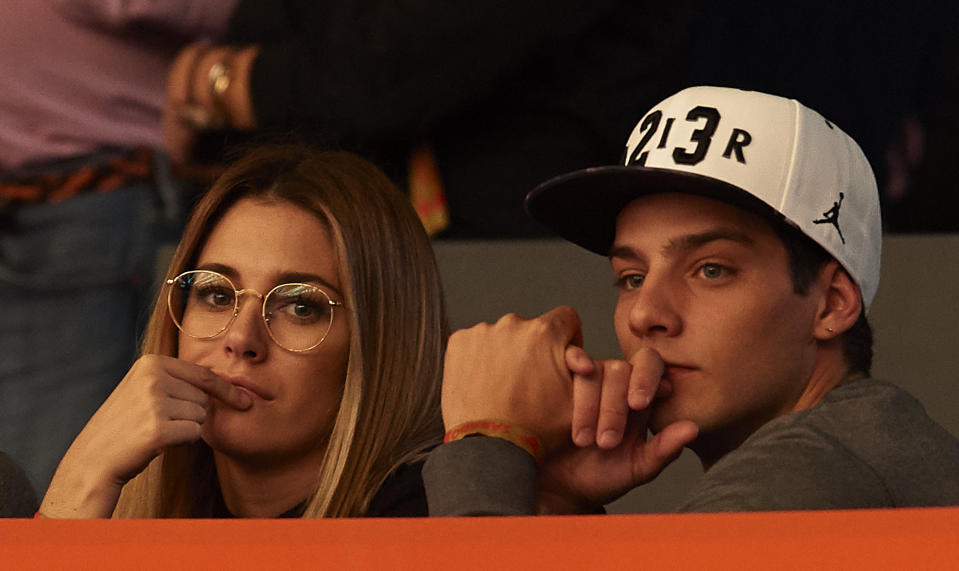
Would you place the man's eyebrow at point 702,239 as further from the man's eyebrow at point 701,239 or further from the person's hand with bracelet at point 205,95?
the person's hand with bracelet at point 205,95

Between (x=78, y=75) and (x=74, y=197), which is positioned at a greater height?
(x=78, y=75)

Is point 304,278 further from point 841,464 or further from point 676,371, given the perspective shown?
point 841,464

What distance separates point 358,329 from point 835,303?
24.1 inches

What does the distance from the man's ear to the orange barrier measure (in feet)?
1.97

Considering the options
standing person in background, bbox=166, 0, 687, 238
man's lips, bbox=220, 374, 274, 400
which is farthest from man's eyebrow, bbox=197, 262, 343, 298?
standing person in background, bbox=166, 0, 687, 238

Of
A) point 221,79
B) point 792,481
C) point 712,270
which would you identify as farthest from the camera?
point 221,79

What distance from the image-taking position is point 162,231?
7.68 ft

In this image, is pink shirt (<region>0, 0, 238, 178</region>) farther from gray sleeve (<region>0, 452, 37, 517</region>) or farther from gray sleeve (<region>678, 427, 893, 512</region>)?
gray sleeve (<region>678, 427, 893, 512</region>)

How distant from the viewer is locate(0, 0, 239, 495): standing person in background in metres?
2.31

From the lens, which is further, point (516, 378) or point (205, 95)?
point (205, 95)

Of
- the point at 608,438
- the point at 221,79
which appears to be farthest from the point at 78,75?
the point at 608,438

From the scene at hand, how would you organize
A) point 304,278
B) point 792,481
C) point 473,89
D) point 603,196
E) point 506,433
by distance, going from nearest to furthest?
point 792,481
point 506,433
point 603,196
point 304,278
point 473,89

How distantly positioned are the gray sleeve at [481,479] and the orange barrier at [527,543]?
31 centimetres

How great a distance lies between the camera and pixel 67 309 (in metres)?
2.32
